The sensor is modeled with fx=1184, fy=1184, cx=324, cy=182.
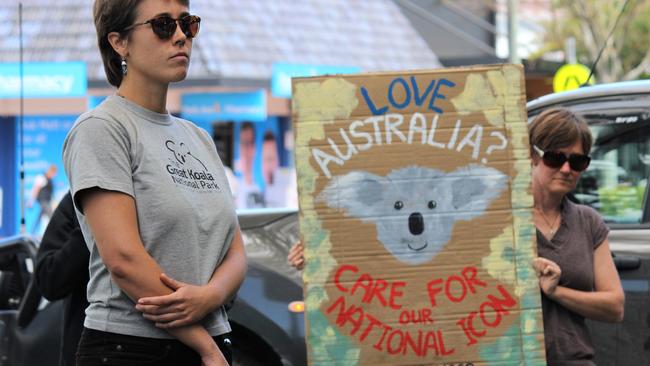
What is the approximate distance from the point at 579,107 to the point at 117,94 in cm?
275

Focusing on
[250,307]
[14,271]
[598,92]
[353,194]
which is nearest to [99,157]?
[353,194]

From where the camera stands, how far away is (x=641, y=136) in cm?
518

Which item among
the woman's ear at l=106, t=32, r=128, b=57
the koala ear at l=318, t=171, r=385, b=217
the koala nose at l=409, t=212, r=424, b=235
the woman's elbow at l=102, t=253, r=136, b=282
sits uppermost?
the woman's ear at l=106, t=32, r=128, b=57

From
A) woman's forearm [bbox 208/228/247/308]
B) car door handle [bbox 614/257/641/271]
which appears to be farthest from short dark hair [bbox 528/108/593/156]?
woman's forearm [bbox 208/228/247/308]

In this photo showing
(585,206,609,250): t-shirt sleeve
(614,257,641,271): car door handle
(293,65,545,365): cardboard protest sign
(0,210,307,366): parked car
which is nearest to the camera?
(293,65,545,365): cardboard protest sign

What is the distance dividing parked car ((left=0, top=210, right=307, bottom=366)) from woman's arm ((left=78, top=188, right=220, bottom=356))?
2.60m

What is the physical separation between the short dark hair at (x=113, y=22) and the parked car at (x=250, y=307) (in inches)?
98.2

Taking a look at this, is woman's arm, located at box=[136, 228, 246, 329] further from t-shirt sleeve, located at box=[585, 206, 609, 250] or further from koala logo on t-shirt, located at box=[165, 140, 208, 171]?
t-shirt sleeve, located at box=[585, 206, 609, 250]

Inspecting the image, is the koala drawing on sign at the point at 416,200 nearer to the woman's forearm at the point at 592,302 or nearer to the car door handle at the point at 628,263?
the woman's forearm at the point at 592,302

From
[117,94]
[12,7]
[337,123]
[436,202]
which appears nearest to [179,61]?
[117,94]

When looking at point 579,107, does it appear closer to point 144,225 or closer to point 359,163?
point 359,163

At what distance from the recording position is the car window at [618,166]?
204 inches

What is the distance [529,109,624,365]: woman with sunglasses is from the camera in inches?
144

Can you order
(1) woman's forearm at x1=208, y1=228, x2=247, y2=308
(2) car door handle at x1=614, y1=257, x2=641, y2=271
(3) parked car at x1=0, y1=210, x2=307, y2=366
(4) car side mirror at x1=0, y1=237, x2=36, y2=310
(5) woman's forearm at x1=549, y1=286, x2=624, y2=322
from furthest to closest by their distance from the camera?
1. (4) car side mirror at x1=0, y1=237, x2=36, y2=310
2. (3) parked car at x1=0, y1=210, x2=307, y2=366
3. (2) car door handle at x1=614, y1=257, x2=641, y2=271
4. (5) woman's forearm at x1=549, y1=286, x2=624, y2=322
5. (1) woman's forearm at x1=208, y1=228, x2=247, y2=308
